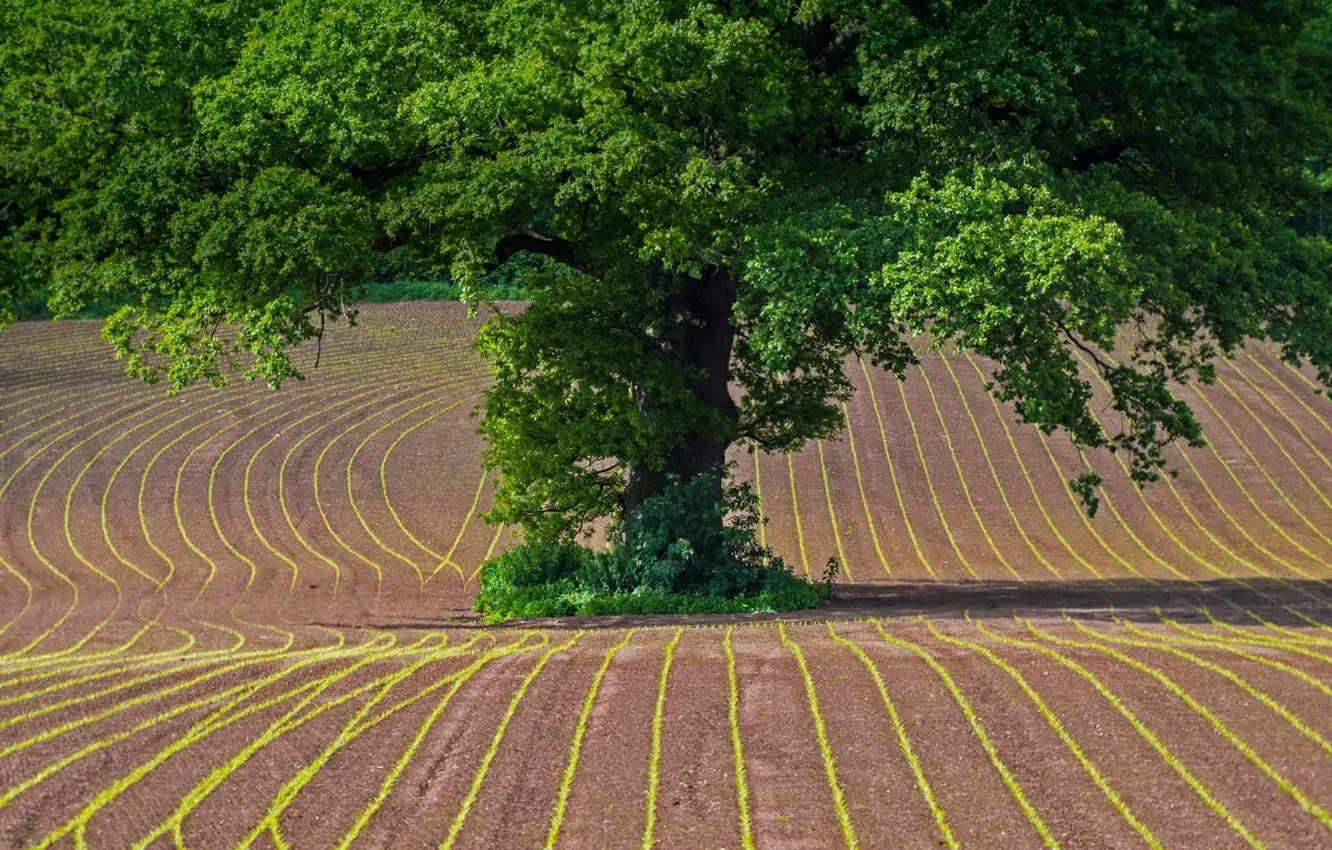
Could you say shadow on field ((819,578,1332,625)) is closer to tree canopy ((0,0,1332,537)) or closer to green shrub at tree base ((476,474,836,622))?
green shrub at tree base ((476,474,836,622))

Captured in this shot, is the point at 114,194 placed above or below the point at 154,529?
above

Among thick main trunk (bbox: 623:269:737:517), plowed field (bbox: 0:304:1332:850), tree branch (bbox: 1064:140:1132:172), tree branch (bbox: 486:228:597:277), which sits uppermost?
tree branch (bbox: 1064:140:1132:172)

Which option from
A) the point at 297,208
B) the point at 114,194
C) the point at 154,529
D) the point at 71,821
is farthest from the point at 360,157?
the point at 154,529

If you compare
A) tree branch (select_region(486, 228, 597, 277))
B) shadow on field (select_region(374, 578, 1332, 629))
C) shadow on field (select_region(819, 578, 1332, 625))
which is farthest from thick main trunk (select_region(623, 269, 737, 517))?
shadow on field (select_region(819, 578, 1332, 625))

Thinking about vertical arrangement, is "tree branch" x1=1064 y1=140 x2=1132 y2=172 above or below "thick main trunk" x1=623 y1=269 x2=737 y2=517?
above

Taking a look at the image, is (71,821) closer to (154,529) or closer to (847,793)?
(847,793)

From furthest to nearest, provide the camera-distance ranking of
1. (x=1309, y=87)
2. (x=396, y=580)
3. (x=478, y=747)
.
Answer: (x=396, y=580) → (x=1309, y=87) → (x=478, y=747)
